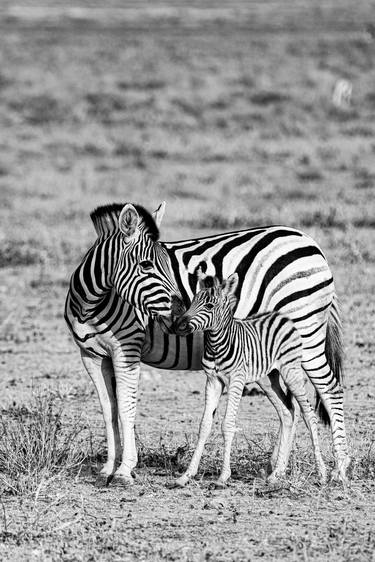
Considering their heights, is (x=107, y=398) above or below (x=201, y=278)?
below

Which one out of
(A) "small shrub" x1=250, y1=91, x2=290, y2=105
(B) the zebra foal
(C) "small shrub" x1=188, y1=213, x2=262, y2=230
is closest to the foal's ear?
(B) the zebra foal

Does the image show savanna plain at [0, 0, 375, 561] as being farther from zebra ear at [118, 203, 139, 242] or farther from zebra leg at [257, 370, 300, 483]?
zebra ear at [118, 203, 139, 242]

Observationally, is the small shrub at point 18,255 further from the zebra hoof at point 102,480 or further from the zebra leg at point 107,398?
the zebra hoof at point 102,480

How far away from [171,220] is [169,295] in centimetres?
1040

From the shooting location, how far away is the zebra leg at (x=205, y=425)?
590cm

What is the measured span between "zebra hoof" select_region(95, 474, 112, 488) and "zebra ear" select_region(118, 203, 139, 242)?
4.44 ft

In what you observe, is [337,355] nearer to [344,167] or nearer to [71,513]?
[71,513]

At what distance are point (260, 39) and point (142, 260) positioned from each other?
1440 inches

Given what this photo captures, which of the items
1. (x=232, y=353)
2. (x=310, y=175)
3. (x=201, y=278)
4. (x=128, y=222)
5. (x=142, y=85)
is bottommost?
(x=232, y=353)

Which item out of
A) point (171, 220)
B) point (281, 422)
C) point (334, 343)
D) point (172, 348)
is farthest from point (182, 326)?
point (171, 220)

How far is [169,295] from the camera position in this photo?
18.9 ft

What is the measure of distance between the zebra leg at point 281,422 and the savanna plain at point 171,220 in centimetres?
9

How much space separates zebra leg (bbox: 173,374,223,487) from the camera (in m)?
5.90

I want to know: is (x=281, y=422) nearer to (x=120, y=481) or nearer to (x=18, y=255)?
(x=120, y=481)
